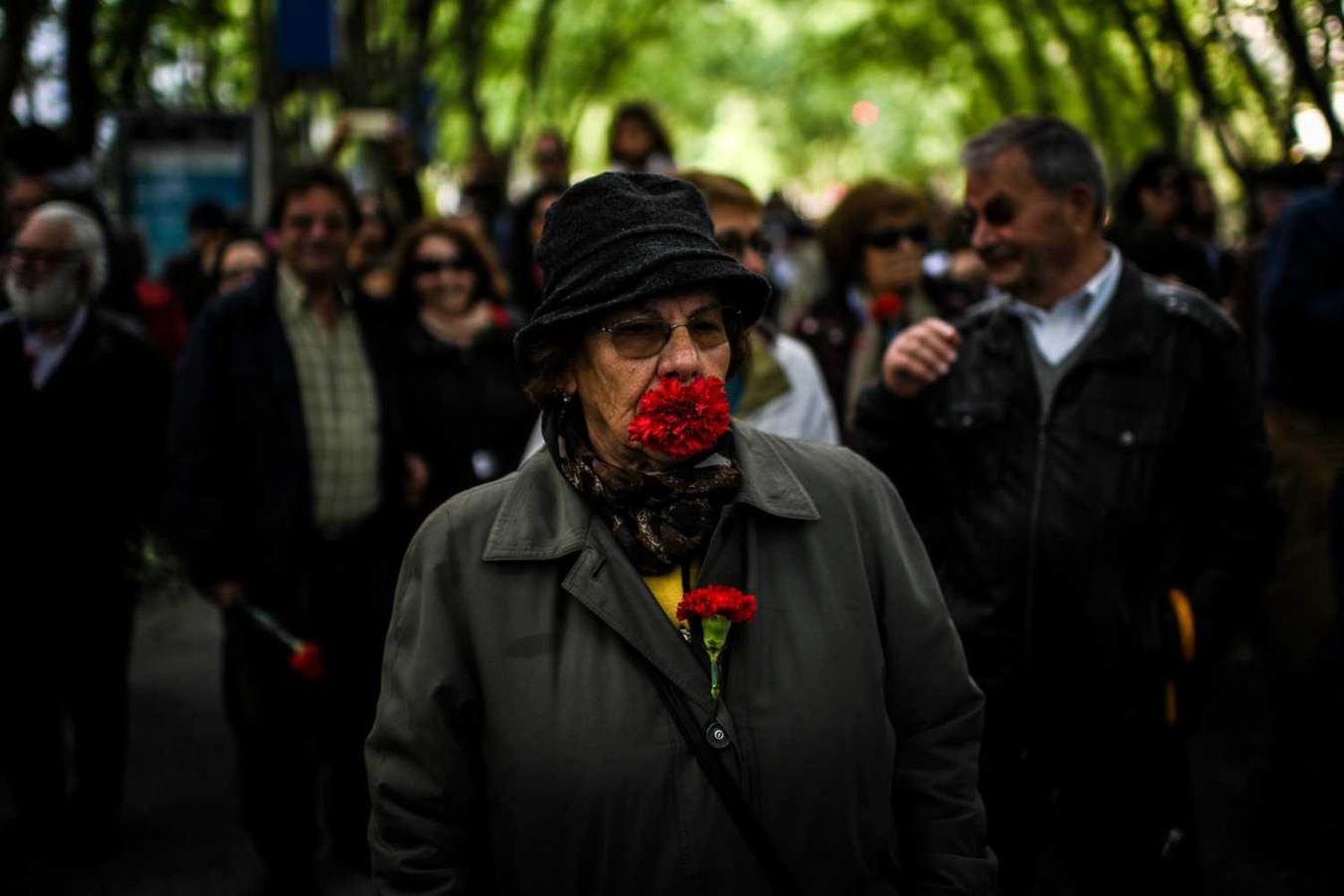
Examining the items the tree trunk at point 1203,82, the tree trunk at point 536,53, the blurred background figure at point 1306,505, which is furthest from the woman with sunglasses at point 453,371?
the tree trunk at point 536,53

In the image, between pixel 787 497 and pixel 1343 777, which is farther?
pixel 1343 777

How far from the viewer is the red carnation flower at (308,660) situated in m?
5.11

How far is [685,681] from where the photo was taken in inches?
99.8

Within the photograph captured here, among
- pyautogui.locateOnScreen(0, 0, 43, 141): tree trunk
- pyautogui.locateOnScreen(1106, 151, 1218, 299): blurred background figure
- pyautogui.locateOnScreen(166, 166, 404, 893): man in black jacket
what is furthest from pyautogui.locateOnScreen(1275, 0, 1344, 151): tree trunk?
pyautogui.locateOnScreen(0, 0, 43, 141): tree trunk

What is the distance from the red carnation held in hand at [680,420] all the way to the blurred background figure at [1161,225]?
4774 mm

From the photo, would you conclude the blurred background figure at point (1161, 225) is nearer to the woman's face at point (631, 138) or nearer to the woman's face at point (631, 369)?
the woman's face at point (631, 138)

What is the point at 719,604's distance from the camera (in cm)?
247

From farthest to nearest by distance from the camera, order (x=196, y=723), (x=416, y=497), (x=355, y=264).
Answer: (x=355, y=264)
(x=196, y=723)
(x=416, y=497)

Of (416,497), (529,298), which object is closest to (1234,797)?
(416,497)

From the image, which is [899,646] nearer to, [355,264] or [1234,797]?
[1234,797]

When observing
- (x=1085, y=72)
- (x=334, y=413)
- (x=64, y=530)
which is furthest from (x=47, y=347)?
(x=1085, y=72)

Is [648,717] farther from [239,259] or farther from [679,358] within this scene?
[239,259]

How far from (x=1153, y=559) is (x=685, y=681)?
1.64 metres

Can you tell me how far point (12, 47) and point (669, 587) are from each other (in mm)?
7483
